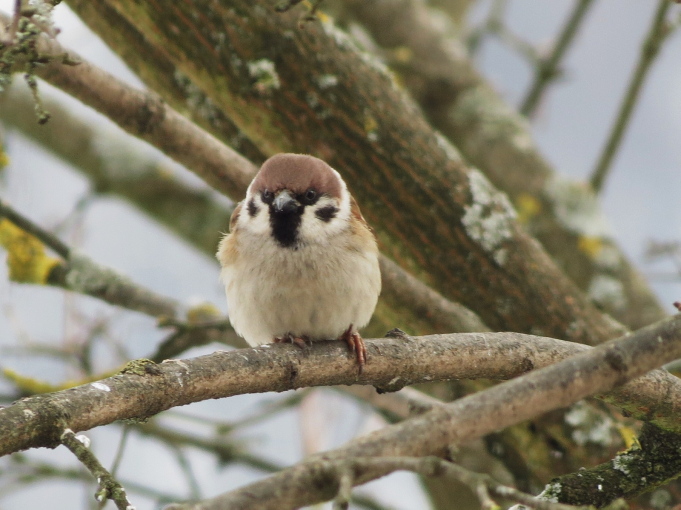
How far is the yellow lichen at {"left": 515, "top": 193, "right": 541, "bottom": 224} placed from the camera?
18.8 ft

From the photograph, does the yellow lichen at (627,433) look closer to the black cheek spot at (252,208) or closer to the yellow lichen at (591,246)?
the yellow lichen at (591,246)

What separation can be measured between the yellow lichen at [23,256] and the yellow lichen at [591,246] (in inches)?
132

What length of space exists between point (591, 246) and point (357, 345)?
3119 mm

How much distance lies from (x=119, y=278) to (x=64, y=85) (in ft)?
4.89

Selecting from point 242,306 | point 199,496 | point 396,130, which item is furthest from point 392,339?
point 199,496

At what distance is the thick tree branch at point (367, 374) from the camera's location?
193cm

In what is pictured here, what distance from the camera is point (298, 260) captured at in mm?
3377

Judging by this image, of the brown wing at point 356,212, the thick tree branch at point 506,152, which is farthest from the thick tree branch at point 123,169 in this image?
the brown wing at point 356,212

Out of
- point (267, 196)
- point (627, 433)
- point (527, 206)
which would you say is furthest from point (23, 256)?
point (527, 206)

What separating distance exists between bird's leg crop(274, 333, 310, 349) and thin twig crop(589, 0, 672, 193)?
319 cm

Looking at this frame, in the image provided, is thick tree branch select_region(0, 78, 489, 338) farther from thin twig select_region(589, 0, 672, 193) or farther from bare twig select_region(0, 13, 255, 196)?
thin twig select_region(589, 0, 672, 193)

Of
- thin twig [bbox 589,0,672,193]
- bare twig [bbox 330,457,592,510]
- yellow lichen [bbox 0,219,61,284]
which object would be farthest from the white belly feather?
thin twig [bbox 589,0,672,193]

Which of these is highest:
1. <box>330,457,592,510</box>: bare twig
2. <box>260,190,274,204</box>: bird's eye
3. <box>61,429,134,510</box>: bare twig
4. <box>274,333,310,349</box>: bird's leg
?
<box>330,457,592,510</box>: bare twig

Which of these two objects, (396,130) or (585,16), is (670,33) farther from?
(396,130)
